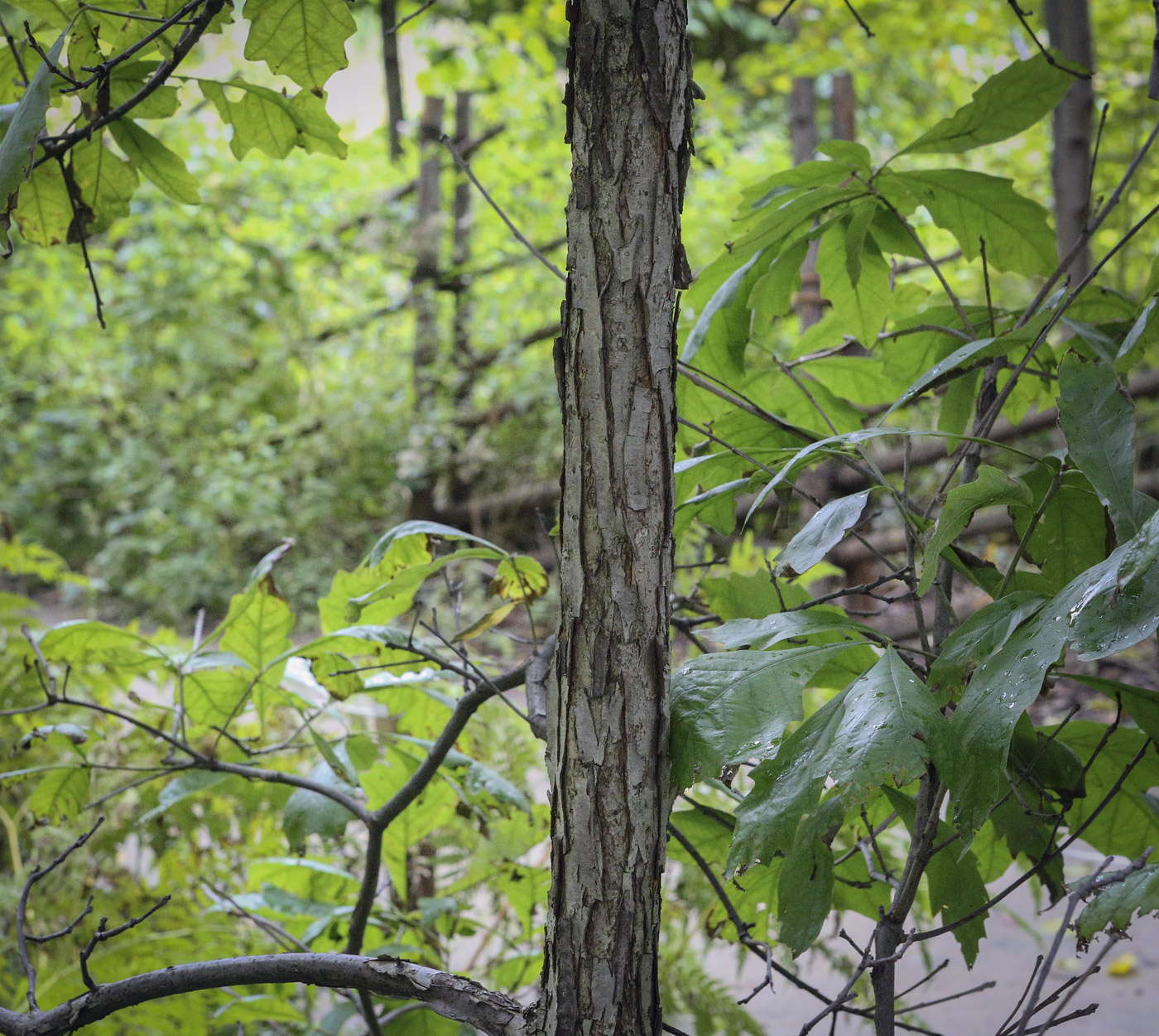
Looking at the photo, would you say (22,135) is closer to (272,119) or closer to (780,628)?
(272,119)

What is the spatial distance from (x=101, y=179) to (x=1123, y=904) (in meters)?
0.80

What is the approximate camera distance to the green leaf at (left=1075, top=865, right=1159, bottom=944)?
39 centimetres

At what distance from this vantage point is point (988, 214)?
2.21ft

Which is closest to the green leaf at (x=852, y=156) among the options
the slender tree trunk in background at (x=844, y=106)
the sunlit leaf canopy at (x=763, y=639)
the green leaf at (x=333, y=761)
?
the sunlit leaf canopy at (x=763, y=639)

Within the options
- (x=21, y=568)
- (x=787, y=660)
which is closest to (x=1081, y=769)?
(x=787, y=660)

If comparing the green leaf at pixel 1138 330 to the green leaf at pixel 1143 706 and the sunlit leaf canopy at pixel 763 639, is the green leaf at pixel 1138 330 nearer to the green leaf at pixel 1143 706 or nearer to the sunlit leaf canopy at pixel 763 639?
the sunlit leaf canopy at pixel 763 639

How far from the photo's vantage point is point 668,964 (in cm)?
128

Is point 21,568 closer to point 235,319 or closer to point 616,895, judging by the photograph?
point 616,895

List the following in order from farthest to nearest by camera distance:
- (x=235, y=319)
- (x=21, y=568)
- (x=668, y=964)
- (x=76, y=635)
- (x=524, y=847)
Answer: (x=235, y=319) < (x=21, y=568) < (x=668, y=964) < (x=524, y=847) < (x=76, y=635)

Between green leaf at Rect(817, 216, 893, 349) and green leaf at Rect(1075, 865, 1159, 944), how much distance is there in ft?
1.43

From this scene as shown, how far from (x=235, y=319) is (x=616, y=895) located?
4.54 meters

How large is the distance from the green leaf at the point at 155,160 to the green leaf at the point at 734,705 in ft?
1.67

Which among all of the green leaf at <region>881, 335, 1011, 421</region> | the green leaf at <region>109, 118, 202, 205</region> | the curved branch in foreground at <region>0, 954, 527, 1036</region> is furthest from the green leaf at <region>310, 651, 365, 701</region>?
the green leaf at <region>881, 335, 1011, 421</region>

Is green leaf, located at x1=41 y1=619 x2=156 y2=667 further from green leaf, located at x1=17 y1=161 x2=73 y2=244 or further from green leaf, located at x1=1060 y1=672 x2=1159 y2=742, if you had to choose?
green leaf, located at x1=1060 y1=672 x2=1159 y2=742
